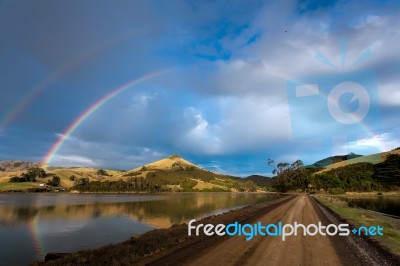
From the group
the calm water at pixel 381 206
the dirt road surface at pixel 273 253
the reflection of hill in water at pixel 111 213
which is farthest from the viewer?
the calm water at pixel 381 206

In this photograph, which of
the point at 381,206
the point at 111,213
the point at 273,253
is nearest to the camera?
the point at 273,253

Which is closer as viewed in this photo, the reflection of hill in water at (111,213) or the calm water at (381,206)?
the reflection of hill in water at (111,213)

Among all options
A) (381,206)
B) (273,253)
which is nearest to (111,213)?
(273,253)

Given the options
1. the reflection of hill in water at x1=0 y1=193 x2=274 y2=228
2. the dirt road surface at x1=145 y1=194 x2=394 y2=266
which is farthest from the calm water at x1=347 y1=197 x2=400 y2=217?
the dirt road surface at x1=145 y1=194 x2=394 y2=266

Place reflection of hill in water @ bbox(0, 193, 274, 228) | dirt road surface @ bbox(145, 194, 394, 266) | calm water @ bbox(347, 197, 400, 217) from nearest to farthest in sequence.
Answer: dirt road surface @ bbox(145, 194, 394, 266), reflection of hill in water @ bbox(0, 193, 274, 228), calm water @ bbox(347, 197, 400, 217)

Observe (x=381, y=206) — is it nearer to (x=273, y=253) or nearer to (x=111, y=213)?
(x=111, y=213)

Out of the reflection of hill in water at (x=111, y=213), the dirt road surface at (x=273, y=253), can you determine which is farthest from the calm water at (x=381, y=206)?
the dirt road surface at (x=273, y=253)

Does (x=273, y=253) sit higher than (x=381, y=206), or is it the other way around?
(x=381, y=206)

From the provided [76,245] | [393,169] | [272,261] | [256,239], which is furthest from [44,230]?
[393,169]

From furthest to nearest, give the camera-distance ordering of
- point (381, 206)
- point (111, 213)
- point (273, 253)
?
1. point (381, 206)
2. point (111, 213)
3. point (273, 253)

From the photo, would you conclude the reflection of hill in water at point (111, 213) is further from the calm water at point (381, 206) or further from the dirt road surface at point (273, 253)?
the calm water at point (381, 206)

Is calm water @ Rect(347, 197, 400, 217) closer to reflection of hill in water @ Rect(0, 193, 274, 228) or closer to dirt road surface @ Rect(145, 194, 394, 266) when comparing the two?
reflection of hill in water @ Rect(0, 193, 274, 228)

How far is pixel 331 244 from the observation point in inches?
866

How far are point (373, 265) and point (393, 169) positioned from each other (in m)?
187
